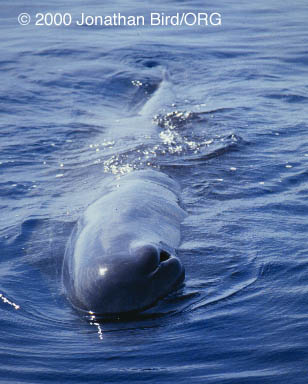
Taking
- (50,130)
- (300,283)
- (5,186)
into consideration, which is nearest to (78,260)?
(300,283)

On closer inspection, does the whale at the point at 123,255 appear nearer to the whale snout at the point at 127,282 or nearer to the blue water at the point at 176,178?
the whale snout at the point at 127,282

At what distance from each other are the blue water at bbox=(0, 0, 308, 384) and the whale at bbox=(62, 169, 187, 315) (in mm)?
163

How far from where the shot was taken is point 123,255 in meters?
6.64

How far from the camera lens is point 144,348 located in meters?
6.05

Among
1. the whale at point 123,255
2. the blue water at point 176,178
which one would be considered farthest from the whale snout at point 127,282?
the blue water at point 176,178

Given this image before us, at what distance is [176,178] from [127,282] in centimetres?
403

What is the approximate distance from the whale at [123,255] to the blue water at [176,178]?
163 mm

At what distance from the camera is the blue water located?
602cm

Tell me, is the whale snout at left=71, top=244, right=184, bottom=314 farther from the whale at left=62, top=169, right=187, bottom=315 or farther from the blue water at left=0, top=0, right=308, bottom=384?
the blue water at left=0, top=0, right=308, bottom=384

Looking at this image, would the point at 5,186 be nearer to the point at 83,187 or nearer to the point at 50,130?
the point at 83,187

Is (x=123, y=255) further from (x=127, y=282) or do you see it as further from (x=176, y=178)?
(x=176, y=178)

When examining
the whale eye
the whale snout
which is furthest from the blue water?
the whale eye

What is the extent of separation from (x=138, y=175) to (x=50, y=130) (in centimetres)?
392

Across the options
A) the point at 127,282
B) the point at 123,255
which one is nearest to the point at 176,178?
the point at 123,255
